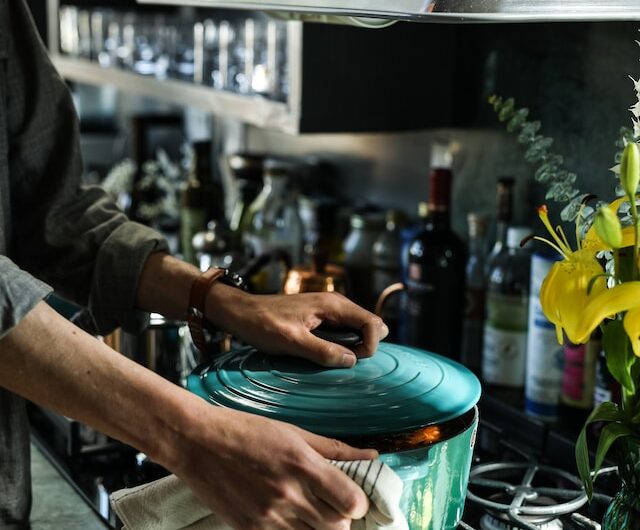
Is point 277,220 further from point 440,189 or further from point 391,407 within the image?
point 391,407

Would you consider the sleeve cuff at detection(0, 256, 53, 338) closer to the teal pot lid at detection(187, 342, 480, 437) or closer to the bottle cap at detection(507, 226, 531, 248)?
the teal pot lid at detection(187, 342, 480, 437)

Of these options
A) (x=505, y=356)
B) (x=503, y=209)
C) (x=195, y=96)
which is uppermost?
(x=195, y=96)

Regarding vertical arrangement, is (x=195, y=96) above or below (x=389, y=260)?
above

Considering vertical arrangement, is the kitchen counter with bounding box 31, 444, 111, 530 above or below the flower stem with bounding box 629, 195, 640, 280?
below

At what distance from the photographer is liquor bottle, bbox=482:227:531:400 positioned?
1.53 metres

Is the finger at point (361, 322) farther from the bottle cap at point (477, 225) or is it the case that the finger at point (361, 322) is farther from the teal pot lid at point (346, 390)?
the bottle cap at point (477, 225)

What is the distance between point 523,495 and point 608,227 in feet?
1.29

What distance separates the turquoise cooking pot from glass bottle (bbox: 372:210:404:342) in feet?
2.47

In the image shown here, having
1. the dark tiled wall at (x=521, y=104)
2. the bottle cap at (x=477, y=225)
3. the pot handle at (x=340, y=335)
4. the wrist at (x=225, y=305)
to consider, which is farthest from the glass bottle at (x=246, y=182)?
the pot handle at (x=340, y=335)

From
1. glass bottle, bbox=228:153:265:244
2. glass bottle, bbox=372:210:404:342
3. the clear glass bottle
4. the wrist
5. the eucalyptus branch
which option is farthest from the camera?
glass bottle, bbox=228:153:265:244

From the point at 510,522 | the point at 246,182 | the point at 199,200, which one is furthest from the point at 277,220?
the point at 510,522

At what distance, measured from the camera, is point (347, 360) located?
97cm

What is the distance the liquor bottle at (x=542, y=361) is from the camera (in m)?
1.42

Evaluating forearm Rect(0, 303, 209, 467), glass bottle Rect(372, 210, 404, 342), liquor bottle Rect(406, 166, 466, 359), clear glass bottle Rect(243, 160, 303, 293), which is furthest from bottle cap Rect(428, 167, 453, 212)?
forearm Rect(0, 303, 209, 467)
